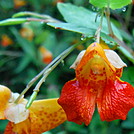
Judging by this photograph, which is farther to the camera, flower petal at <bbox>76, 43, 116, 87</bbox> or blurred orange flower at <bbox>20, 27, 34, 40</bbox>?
blurred orange flower at <bbox>20, 27, 34, 40</bbox>

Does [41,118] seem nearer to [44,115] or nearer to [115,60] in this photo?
[44,115]

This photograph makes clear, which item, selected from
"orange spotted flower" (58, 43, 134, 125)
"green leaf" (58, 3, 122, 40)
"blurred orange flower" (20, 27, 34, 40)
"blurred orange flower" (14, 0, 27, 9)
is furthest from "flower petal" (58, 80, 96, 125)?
"blurred orange flower" (14, 0, 27, 9)

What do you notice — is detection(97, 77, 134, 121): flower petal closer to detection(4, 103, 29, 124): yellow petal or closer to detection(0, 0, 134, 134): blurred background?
detection(4, 103, 29, 124): yellow petal

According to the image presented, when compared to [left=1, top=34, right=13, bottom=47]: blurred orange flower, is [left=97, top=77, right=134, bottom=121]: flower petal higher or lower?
higher

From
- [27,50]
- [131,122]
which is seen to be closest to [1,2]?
[27,50]

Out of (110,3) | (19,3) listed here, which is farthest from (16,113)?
(19,3)

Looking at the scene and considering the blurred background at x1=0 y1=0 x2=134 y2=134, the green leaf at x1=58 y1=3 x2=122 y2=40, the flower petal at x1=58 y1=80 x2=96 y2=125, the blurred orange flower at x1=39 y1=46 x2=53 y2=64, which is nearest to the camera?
the flower petal at x1=58 y1=80 x2=96 y2=125
